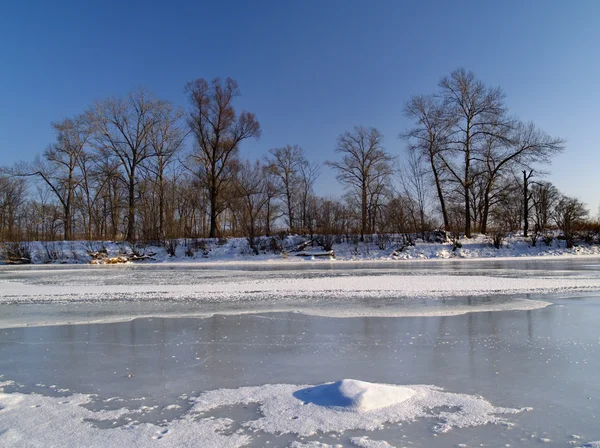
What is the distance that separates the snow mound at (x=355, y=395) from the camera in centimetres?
332

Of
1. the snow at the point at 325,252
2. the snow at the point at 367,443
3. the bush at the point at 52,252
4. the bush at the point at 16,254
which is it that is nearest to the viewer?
the snow at the point at 367,443

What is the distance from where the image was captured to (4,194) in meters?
43.4

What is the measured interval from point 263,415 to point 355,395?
755mm

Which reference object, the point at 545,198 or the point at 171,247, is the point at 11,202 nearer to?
the point at 171,247

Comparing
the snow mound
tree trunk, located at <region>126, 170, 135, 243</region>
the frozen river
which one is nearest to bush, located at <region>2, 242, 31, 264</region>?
tree trunk, located at <region>126, 170, 135, 243</region>

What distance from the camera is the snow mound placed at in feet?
10.9

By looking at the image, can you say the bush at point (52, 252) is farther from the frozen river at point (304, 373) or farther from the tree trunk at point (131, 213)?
the frozen river at point (304, 373)

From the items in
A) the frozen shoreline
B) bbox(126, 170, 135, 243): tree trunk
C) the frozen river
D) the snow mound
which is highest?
bbox(126, 170, 135, 243): tree trunk

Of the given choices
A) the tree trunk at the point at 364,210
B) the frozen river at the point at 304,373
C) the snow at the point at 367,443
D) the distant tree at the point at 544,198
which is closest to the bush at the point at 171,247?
the tree trunk at the point at 364,210

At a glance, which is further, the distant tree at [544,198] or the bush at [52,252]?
the distant tree at [544,198]

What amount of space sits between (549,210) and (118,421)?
54.2 metres

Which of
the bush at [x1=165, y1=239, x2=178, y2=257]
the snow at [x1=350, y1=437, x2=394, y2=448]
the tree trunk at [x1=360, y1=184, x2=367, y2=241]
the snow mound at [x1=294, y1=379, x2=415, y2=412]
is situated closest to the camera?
the snow at [x1=350, y1=437, x2=394, y2=448]

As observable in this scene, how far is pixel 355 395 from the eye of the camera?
3400 mm

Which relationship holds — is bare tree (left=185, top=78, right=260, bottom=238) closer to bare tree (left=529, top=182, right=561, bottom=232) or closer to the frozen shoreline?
the frozen shoreline
